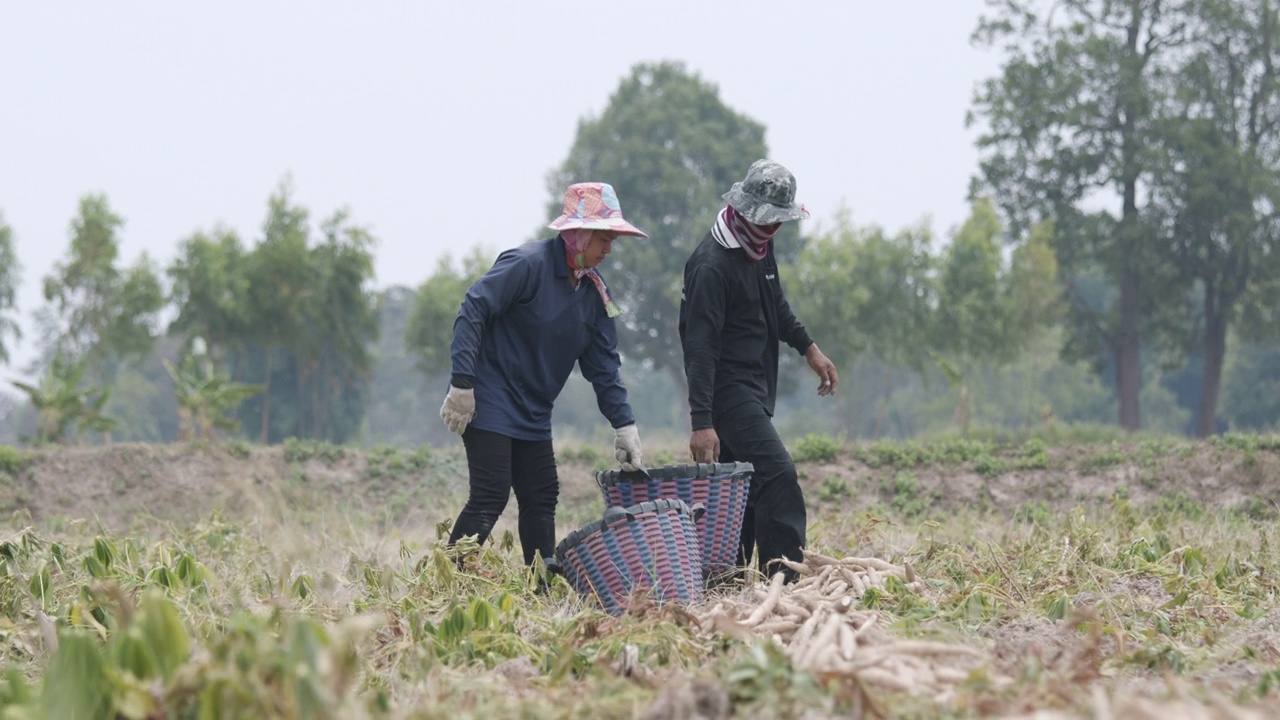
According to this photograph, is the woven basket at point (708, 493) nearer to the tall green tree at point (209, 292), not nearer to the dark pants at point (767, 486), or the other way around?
the dark pants at point (767, 486)

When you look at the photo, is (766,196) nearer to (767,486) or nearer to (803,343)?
(803,343)

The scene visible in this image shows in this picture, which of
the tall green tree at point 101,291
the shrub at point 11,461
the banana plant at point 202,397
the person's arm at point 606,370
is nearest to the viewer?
the person's arm at point 606,370

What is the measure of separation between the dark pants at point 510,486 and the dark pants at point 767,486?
2.72ft

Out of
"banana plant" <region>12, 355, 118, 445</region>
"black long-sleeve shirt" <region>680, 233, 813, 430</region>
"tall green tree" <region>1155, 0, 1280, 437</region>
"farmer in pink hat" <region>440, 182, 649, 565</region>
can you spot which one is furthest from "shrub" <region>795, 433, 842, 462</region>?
"tall green tree" <region>1155, 0, 1280, 437</region>

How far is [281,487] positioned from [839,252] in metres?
19.3

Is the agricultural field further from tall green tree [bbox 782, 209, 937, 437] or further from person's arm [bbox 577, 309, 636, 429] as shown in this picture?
tall green tree [bbox 782, 209, 937, 437]

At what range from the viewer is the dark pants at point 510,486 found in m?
5.91

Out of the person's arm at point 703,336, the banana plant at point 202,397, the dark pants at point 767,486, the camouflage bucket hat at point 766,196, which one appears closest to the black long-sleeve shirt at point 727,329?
the person's arm at point 703,336

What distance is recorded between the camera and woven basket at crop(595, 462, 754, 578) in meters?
5.70

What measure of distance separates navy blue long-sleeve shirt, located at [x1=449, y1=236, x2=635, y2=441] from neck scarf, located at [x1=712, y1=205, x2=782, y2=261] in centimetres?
62

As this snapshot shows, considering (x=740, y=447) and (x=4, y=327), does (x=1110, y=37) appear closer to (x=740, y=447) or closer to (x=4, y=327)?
(x=740, y=447)

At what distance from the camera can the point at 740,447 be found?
616 cm

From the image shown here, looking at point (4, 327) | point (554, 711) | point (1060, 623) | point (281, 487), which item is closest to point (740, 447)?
point (1060, 623)

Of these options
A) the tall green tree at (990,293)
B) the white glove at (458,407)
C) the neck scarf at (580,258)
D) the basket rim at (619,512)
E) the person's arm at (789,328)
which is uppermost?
the tall green tree at (990,293)
